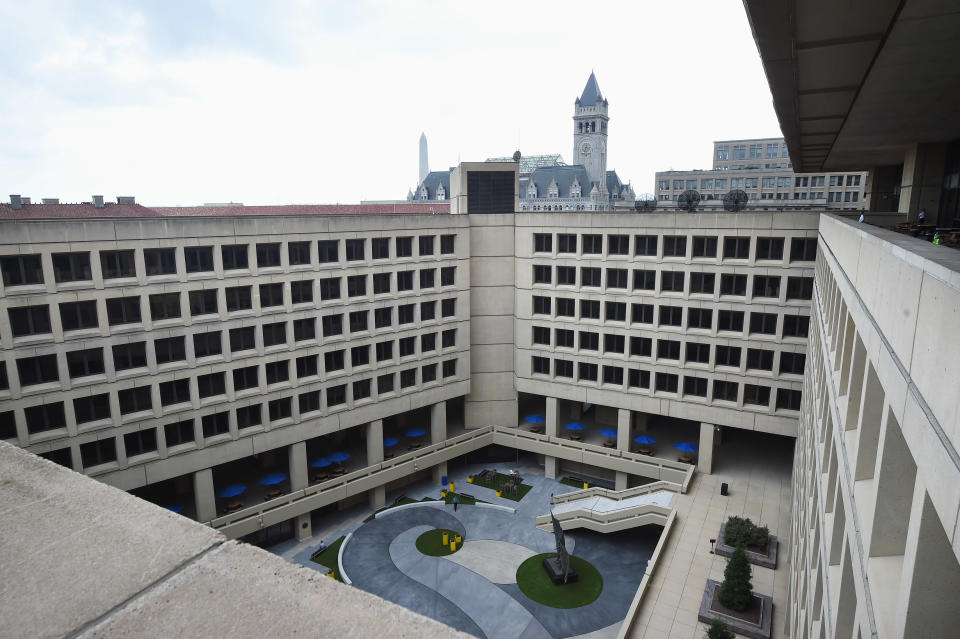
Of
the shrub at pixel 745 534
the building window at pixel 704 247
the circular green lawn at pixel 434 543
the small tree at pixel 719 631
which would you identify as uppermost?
the building window at pixel 704 247

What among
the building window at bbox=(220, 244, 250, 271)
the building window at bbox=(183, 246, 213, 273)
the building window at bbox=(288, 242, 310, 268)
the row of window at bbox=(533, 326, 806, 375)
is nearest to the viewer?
the building window at bbox=(183, 246, 213, 273)

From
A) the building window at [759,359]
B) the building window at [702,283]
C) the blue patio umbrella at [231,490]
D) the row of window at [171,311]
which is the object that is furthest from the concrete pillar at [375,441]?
the building window at [759,359]

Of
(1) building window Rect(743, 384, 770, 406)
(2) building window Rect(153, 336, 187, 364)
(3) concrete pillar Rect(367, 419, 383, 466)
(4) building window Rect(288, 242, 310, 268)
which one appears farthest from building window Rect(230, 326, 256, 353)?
(1) building window Rect(743, 384, 770, 406)

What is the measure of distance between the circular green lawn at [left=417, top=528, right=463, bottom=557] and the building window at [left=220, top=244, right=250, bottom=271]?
73.7ft

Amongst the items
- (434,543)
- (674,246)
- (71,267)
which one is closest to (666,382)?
(674,246)

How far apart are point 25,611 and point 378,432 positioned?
45.2m

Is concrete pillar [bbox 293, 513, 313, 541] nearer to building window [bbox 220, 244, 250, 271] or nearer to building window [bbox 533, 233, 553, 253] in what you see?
building window [bbox 220, 244, 250, 271]

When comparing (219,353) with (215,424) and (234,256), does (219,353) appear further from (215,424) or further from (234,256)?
(234,256)

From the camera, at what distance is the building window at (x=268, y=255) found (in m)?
39.7

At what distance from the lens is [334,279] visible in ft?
141

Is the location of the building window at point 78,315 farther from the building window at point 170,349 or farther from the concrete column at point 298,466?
the concrete column at point 298,466

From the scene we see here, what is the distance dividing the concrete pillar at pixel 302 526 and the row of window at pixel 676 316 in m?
24.1

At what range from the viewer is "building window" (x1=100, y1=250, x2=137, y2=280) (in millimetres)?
33625

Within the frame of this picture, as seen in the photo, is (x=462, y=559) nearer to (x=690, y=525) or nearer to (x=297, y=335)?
(x=690, y=525)
